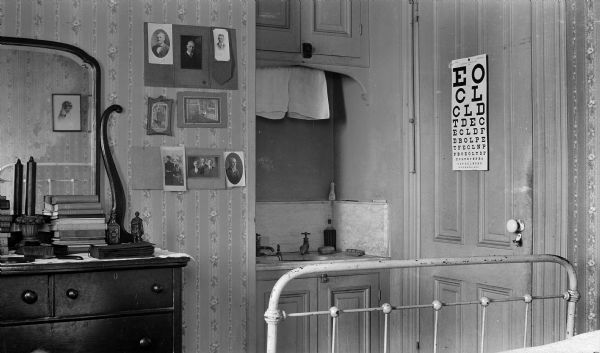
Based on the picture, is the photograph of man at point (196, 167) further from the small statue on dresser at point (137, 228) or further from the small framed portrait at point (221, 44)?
the small framed portrait at point (221, 44)

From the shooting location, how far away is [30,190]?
144 inches

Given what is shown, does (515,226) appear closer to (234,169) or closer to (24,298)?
(234,169)

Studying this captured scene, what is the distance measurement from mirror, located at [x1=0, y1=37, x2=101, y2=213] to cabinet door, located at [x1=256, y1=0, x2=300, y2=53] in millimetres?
1407

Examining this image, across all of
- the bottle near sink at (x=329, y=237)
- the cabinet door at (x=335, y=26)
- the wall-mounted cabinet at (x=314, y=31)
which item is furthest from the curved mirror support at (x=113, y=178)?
the bottle near sink at (x=329, y=237)

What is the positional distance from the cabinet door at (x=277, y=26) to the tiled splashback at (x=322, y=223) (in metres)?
1.13

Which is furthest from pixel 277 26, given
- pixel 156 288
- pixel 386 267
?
pixel 386 267

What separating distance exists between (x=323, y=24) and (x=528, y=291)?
2.28 m

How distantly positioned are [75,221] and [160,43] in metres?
1.08

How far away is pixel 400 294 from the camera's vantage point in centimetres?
482

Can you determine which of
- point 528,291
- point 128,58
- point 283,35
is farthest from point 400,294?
point 128,58

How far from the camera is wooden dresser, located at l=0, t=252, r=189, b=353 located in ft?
10.4

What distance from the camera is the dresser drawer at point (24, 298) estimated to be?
3154mm

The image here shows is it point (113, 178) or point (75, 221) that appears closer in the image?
point (75, 221)

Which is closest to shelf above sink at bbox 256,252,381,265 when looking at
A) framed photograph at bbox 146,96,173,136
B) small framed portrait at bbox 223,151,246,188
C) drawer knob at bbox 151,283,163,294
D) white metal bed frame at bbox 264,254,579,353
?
Result: small framed portrait at bbox 223,151,246,188
